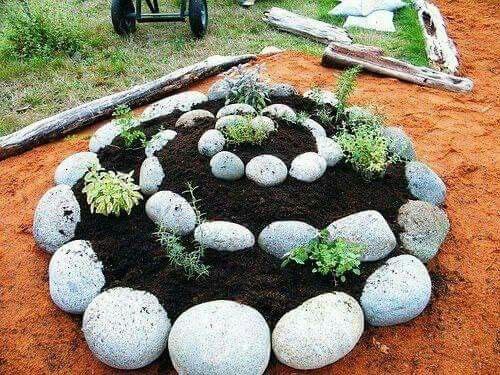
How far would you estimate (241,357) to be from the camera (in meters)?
2.47

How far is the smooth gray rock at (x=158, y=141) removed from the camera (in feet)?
12.2

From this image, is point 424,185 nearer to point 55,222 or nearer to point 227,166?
point 227,166

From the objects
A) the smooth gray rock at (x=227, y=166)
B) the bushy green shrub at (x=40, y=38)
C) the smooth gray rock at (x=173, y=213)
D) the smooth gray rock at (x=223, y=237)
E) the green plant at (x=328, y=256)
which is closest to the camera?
the green plant at (x=328, y=256)

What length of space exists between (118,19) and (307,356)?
5587mm

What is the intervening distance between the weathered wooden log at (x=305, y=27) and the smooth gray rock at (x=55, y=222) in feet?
14.8

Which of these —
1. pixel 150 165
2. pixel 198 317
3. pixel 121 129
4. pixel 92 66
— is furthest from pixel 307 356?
pixel 92 66

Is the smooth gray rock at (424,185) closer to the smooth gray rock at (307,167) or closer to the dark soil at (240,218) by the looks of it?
the dark soil at (240,218)

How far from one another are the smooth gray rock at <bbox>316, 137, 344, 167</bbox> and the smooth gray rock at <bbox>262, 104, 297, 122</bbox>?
0.37 metres

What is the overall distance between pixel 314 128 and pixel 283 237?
47.4 inches

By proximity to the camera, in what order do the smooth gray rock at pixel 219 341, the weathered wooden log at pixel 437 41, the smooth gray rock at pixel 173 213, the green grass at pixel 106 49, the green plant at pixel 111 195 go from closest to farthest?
1. the smooth gray rock at pixel 219 341
2. the smooth gray rock at pixel 173 213
3. the green plant at pixel 111 195
4. the green grass at pixel 106 49
5. the weathered wooden log at pixel 437 41

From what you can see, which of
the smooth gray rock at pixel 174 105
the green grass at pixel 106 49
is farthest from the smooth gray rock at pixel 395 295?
the green grass at pixel 106 49

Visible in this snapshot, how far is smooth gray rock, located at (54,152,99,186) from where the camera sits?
12.2 ft

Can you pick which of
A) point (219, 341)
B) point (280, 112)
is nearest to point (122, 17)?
point (280, 112)

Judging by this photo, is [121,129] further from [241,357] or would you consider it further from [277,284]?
[241,357]
